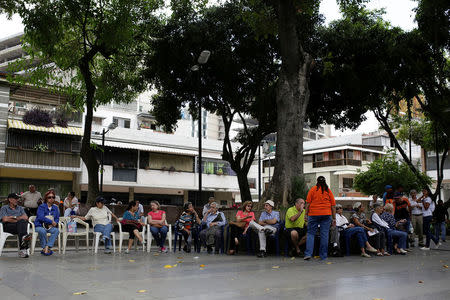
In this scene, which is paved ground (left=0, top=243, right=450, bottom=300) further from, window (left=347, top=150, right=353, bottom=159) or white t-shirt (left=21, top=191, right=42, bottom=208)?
window (left=347, top=150, right=353, bottom=159)

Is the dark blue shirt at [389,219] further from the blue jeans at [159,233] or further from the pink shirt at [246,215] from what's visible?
the blue jeans at [159,233]

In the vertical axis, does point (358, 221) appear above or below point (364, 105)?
below

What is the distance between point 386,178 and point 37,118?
22.6 meters

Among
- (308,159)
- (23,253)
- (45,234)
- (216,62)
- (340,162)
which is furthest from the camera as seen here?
(308,159)

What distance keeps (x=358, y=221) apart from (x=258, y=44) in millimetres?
9775

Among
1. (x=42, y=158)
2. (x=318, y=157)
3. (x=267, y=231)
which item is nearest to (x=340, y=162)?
(x=318, y=157)

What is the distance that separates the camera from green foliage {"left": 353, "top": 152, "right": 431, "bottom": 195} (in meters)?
29.4

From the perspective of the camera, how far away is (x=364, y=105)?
20.3 metres

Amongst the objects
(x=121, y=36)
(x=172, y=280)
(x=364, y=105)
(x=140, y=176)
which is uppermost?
(x=121, y=36)

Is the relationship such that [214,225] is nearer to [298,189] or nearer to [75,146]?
[298,189]

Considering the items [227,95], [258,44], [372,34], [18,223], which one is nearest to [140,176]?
[227,95]


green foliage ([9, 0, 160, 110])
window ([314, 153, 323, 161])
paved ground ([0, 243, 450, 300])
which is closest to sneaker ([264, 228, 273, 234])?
paved ground ([0, 243, 450, 300])

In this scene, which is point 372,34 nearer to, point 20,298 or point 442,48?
point 442,48

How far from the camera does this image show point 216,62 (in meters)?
19.0
